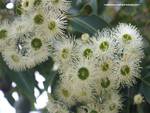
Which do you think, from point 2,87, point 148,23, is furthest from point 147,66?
point 2,87

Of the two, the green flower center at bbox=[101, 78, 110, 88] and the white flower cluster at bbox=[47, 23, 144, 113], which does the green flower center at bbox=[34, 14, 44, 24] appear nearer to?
the white flower cluster at bbox=[47, 23, 144, 113]

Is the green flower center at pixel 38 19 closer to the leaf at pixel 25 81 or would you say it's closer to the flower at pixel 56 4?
the flower at pixel 56 4

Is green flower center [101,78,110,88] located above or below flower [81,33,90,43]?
below

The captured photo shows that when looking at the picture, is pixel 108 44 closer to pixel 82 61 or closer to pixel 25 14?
pixel 82 61

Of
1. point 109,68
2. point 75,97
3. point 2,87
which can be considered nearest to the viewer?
point 109,68


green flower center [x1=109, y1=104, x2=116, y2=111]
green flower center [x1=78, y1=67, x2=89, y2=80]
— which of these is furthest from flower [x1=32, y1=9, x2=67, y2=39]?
green flower center [x1=109, y1=104, x2=116, y2=111]

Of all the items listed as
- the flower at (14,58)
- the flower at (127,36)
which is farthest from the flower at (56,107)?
the flower at (127,36)

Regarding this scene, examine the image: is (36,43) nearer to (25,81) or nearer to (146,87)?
(25,81)
